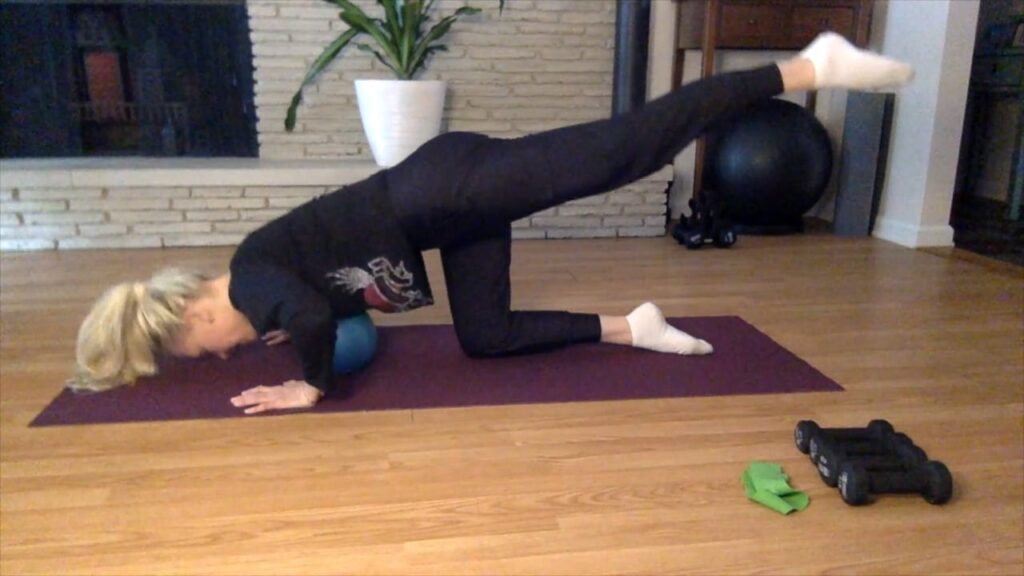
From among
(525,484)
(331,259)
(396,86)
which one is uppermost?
(396,86)

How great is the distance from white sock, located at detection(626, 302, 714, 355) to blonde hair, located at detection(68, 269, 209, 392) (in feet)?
3.57

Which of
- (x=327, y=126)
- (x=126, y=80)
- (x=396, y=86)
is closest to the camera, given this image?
(x=396, y=86)

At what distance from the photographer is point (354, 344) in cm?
189

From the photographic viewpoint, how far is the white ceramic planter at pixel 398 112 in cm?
338

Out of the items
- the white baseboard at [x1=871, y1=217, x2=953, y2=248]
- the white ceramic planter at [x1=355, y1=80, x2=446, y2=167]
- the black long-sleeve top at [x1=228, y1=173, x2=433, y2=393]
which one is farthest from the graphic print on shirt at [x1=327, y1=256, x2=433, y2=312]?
the white baseboard at [x1=871, y1=217, x2=953, y2=248]

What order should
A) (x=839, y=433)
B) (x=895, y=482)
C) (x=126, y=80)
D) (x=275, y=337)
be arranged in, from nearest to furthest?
1. (x=895, y=482)
2. (x=839, y=433)
3. (x=275, y=337)
4. (x=126, y=80)

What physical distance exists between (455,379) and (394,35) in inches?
83.2

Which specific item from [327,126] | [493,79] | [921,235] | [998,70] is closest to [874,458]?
[921,235]

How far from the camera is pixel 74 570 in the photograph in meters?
1.22

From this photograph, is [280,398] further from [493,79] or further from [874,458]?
[493,79]

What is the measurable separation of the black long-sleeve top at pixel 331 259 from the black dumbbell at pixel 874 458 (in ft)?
2.98

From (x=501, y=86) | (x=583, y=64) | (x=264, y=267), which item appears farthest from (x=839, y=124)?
(x=264, y=267)

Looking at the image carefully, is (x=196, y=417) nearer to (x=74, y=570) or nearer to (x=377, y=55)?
(x=74, y=570)

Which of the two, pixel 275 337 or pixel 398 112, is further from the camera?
pixel 398 112
